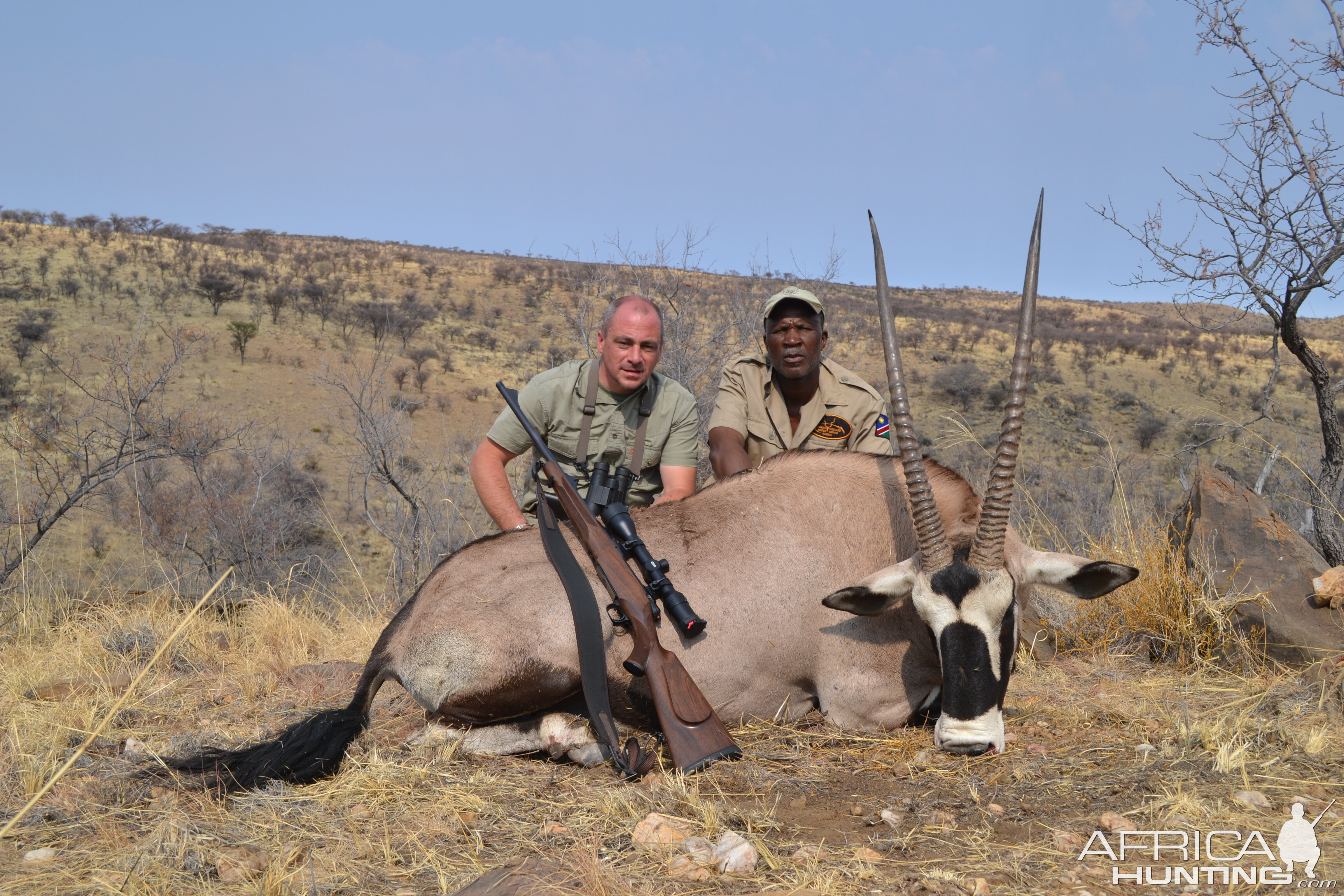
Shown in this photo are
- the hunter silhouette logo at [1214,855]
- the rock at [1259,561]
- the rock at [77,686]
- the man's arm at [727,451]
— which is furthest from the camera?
the man's arm at [727,451]

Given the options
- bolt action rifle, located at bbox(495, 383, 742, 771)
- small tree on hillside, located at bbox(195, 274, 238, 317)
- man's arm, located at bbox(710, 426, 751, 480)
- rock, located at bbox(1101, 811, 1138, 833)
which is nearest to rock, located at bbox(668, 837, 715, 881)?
bolt action rifle, located at bbox(495, 383, 742, 771)

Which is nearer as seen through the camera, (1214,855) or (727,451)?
(1214,855)

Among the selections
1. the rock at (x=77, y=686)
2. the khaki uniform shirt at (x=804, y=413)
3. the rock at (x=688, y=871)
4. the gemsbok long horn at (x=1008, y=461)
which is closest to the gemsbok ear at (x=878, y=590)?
the gemsbok long horn at (x=1008, y=461)

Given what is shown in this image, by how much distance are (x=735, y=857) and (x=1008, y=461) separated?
195 cm

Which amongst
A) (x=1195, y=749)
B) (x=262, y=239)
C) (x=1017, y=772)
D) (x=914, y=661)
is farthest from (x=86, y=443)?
(x=262, y=239)

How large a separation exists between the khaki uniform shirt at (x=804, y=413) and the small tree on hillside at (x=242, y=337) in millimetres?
19117

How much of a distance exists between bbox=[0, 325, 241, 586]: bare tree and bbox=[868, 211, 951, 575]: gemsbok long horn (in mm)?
4915

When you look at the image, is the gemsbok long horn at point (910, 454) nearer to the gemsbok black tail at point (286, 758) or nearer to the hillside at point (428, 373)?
the gemsbok black tail at point (286, 758)

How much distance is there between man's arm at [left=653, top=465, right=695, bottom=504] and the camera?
17.0ft

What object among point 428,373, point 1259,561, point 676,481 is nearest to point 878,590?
point 676,481

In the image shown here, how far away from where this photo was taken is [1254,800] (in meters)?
3.00

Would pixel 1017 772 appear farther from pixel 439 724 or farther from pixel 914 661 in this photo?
pixel 439 724

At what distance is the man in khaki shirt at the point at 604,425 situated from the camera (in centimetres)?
510

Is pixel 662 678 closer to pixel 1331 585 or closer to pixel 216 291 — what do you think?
pixel 1331 585
